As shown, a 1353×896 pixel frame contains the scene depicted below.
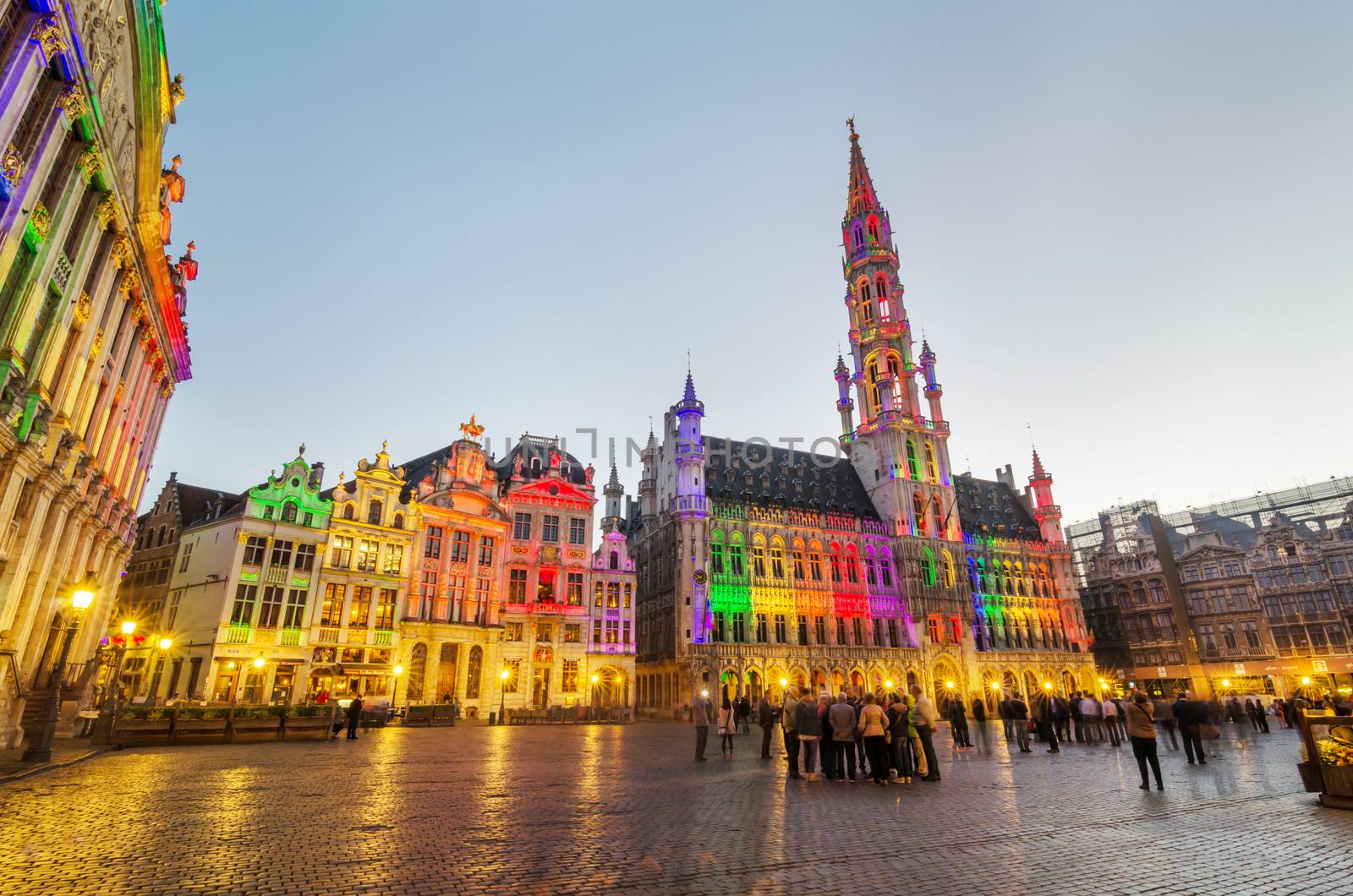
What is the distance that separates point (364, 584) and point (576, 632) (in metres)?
14.0

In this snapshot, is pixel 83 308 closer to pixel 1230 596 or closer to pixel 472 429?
pixel 472 429

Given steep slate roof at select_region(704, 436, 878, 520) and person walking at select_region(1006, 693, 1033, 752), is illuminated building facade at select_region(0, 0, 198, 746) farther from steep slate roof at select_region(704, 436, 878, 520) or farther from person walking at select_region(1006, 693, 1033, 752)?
steep slate roof at select_region(704, 436, 878, 520)

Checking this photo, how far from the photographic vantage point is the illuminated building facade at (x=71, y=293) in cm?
1452

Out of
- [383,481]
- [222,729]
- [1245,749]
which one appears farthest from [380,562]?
[1245,749]

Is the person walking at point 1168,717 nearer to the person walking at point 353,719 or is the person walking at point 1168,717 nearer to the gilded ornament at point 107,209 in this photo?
the person walking at point 353,719

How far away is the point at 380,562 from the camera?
41.5 m

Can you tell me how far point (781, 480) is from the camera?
63.8 metres

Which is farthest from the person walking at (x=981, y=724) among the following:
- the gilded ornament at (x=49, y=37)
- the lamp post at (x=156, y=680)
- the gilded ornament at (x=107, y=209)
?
the lamp post at (x=156, y=680)

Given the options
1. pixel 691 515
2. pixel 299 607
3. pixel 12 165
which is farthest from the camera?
pixel 691 515

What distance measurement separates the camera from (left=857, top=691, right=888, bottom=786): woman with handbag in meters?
13.1

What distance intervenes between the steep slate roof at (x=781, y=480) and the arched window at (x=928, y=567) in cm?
550

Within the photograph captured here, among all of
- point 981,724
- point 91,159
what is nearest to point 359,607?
point 91,159

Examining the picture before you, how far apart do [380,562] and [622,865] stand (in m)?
38.8

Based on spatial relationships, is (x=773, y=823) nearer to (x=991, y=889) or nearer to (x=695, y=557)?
(x=991, y=889)
